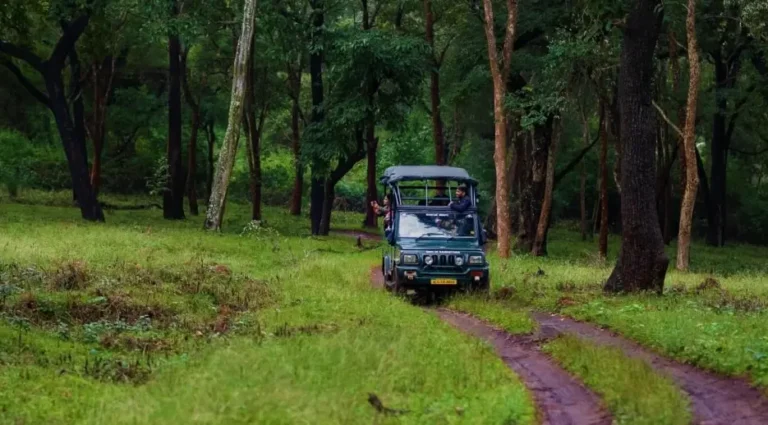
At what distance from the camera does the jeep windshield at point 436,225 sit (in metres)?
19.5

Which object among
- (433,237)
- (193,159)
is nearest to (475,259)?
(433,237)

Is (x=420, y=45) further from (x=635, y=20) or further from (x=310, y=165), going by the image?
(x=635, y=20)

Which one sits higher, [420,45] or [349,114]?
[420,45]

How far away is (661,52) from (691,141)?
30.1ft

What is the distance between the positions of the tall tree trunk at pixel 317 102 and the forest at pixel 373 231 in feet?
0.43

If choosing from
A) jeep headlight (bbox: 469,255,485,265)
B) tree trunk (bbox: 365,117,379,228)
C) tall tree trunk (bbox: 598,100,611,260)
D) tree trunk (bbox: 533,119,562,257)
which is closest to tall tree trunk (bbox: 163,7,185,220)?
tree trunk (bbox: 365,117,379,228)

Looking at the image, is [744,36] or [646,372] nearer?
[646,372]

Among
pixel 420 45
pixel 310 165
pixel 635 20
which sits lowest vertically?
pixel 310 165

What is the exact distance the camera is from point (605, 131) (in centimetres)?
3019

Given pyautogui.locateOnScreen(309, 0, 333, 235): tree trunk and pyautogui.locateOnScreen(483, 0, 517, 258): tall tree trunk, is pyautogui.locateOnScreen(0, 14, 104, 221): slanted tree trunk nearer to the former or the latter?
pyautogui.locateOnScreen(309, 0, 333, 235): tree trunk

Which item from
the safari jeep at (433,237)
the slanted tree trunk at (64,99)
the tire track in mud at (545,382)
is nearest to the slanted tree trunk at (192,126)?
the slanted tree trunk at (64,99)

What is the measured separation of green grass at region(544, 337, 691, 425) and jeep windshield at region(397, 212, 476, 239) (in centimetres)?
729

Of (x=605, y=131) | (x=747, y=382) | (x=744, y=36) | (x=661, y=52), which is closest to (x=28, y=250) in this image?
(x=747, y=382)

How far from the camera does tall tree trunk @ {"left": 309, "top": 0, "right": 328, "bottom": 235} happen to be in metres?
34.9
